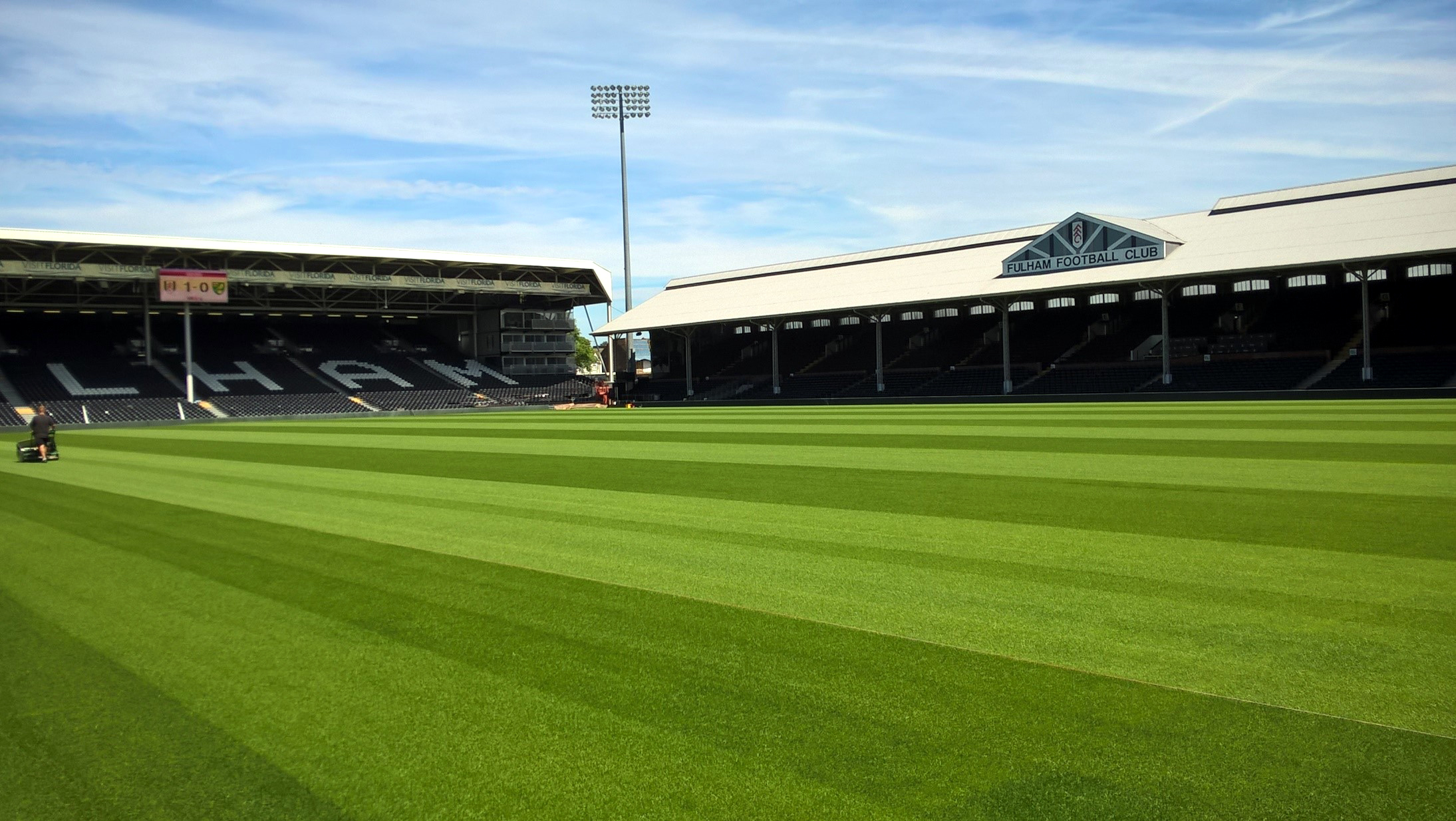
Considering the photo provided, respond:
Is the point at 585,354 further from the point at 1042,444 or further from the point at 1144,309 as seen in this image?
the point at 1042,444

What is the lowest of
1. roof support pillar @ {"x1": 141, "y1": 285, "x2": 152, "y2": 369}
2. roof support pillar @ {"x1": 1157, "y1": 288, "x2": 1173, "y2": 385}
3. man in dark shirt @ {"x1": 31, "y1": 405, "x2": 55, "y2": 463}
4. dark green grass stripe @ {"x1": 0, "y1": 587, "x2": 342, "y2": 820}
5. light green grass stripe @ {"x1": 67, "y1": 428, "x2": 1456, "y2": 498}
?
dark green grass stripe @ {"x1": 0, "y1": 587, "x2": 342, "y2": 820}

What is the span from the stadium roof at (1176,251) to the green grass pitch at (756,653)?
26.8 m

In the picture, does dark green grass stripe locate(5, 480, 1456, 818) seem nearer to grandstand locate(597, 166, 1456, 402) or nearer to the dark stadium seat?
grandstand locate(597, 166, 1456, 402)

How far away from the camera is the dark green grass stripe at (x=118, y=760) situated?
366 centimetres

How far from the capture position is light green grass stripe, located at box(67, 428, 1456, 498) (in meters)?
10.8

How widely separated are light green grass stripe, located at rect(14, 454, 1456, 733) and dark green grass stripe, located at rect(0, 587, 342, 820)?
3081mm

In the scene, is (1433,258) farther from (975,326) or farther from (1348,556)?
(1348,556)

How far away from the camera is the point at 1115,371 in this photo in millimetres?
40312

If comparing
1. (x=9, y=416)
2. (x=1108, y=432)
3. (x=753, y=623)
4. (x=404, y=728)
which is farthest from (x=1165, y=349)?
(x=9, y=416)

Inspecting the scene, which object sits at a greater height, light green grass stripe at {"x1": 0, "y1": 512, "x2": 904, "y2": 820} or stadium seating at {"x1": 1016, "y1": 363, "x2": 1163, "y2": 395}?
stadium seating at {"x1": 1016, "y1": 363, "x2": 1163, "y2": 395}

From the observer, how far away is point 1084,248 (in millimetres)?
41594

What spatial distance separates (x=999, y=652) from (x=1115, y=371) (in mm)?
38282

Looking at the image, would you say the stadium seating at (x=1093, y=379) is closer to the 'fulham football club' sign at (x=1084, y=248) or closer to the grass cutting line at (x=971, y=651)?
the 'fulham football club' sign at (x=1084, y=248)

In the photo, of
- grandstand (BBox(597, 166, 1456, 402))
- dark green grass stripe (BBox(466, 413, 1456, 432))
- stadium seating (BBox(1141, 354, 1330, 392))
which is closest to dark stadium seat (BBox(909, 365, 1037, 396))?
grandstand (BBox(597, 166, 1456, 402))
